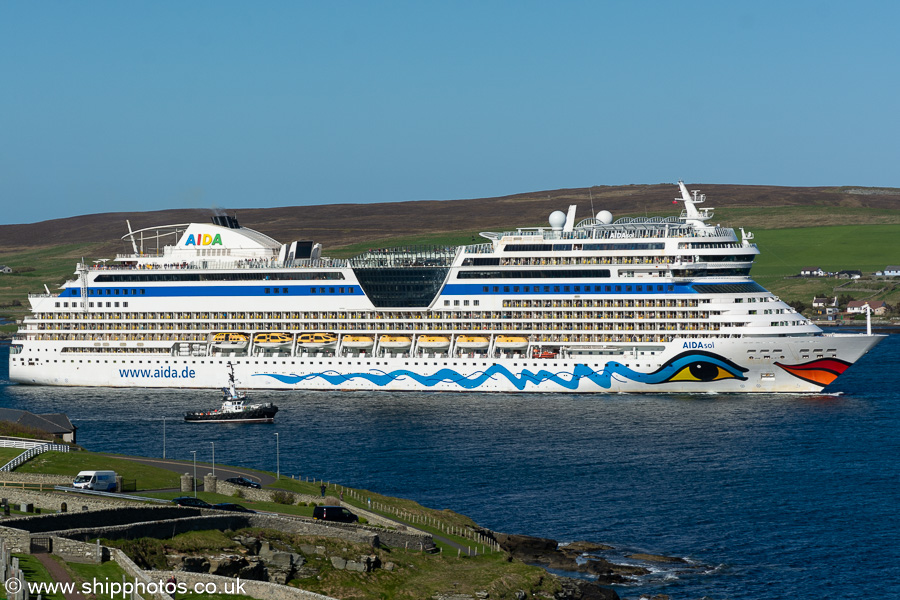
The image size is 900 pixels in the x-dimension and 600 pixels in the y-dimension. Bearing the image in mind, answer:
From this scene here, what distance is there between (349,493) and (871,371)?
60.3 m

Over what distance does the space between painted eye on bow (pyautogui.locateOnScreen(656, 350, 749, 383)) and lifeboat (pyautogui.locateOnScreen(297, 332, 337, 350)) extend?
951 inches

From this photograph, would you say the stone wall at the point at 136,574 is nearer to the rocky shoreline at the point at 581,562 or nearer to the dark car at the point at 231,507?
the dark car at the point at 231,507

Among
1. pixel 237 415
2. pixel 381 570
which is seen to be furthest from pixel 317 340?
pixel 381 570

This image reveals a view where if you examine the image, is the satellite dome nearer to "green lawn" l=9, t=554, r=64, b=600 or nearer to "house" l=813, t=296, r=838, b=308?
"green lawn" l=9, t=554, r=64, b=600

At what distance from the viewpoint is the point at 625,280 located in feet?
270

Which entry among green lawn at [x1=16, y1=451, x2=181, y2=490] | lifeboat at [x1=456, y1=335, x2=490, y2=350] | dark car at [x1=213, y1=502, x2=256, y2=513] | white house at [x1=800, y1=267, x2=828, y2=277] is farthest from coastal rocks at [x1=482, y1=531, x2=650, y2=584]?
white house at [x1=800, y1=267, x2=828, y2=277]

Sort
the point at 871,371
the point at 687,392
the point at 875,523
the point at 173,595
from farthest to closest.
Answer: the point at 871,371 < the point at 687,392 < the point at 875,523 < the point at 173,595

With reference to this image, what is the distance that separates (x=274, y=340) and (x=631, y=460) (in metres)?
37.4

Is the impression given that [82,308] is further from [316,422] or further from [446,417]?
[446,417]

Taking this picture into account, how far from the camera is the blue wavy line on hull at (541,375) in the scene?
80000 mm

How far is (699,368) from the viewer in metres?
79.9

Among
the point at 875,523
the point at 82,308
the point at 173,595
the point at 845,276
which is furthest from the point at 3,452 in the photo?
the point at 845,276

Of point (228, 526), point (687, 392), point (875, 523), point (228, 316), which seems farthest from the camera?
point (228, 316)

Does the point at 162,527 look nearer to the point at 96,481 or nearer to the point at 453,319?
the point at 96,481
